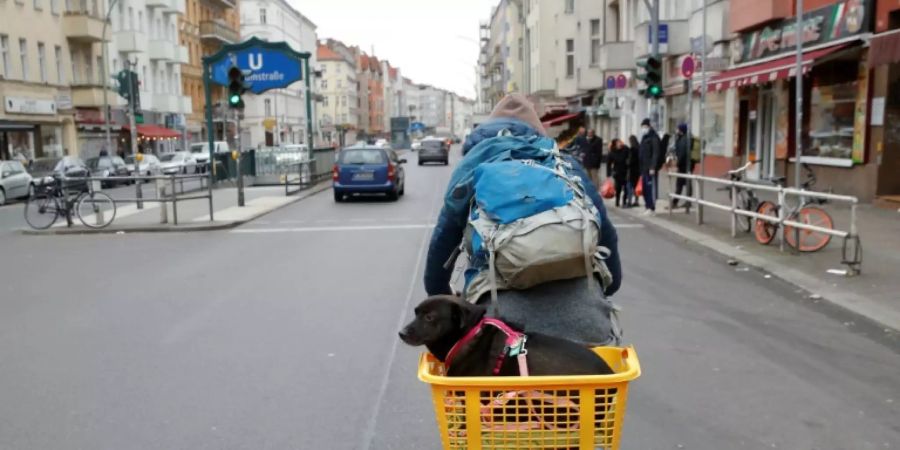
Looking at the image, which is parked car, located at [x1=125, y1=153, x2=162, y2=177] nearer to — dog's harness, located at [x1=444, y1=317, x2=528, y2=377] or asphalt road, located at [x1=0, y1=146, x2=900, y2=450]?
asphalt road, located at [x1=0, y1=146, x2=900, y2=450]

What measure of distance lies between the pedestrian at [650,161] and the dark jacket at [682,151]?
1.23 ft

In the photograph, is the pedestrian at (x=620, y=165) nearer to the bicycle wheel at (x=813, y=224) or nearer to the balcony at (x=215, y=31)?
the bicycle wheel at (x=813, y=224)

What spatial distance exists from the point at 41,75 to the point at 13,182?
17.1m

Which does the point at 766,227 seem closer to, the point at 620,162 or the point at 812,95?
the point at 620,162

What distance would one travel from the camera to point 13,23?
129 ft

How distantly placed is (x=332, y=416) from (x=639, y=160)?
14.2m

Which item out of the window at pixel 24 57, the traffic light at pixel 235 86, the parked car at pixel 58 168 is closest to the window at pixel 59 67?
the window at pixel 24 57

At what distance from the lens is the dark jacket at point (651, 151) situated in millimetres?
17016

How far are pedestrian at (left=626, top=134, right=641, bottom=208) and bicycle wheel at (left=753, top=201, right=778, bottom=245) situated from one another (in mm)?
6455

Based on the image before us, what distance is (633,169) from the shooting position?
18.7m

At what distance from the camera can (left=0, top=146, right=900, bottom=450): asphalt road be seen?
15.6ft

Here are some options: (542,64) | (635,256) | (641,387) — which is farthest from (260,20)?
(641,387)

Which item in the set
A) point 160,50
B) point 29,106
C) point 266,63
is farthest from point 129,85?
point 160,50

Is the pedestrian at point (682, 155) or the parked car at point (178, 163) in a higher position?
the pedestrian at point (682, 155)
